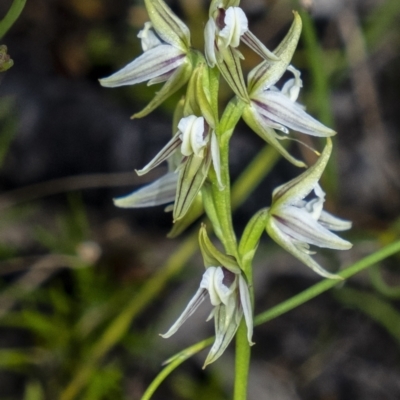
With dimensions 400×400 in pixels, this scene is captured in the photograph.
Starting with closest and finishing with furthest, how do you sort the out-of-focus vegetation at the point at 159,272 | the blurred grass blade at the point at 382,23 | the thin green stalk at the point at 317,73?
the thin green stalk at the point at 317,73 → the out-of-focus vegetation at the point at 159,272 → the blurred grass blade at the point at 382,23

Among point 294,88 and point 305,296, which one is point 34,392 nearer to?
point 305,296

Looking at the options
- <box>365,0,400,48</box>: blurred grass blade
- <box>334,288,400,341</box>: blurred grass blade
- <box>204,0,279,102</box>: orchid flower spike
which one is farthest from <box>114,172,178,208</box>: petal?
<box>365,0,400,48</box>: blurred grass blade

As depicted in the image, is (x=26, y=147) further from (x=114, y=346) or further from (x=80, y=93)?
(x=114, y=346)

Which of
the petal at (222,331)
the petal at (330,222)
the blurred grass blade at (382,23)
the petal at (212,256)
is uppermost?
the petal at (212,256)

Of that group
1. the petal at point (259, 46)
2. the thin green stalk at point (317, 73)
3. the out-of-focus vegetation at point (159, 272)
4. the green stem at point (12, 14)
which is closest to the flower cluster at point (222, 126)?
the petal at point (259, 46)

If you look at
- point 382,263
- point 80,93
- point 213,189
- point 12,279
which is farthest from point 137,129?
point 213,189

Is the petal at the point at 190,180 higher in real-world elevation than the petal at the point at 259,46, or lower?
lower

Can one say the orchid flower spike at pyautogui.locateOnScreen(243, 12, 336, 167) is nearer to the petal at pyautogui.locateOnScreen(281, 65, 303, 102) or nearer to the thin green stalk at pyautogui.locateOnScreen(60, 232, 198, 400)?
the petal at pyautogui.locateOnScreen(281, 65, 303, 102)

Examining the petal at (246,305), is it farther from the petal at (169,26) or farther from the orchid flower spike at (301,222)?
the petal at (169,26)
